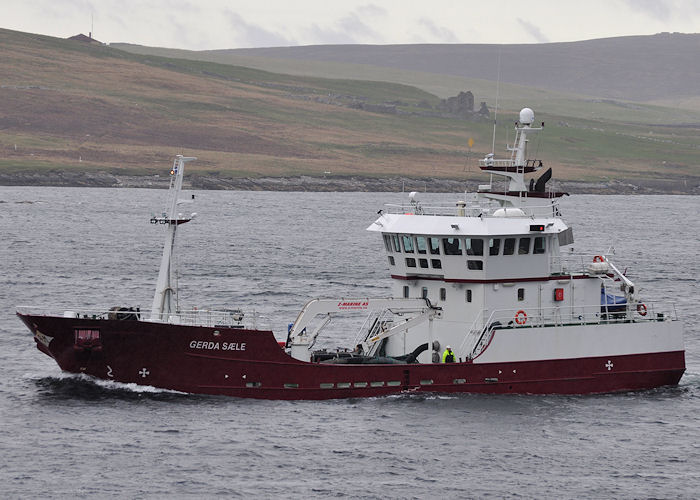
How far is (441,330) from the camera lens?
40.6 m

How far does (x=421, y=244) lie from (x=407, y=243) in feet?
1.88

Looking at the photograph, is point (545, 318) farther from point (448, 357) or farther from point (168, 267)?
point (168, 267)

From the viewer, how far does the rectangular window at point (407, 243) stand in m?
40.4

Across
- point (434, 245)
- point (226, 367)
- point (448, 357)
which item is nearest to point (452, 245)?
point (434, 245)

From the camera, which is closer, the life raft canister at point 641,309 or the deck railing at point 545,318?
the deck railing at point 545,318

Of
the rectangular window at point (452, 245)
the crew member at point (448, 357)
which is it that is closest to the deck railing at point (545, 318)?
the crew member at point (448, 357)

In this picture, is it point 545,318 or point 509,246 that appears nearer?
point 509,246

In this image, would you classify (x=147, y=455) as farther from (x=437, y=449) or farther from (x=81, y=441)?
(x=437, y=449)

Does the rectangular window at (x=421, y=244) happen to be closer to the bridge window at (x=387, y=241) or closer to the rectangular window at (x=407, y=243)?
the rectangular window at (x=407, y=243)

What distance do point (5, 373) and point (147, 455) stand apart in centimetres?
1193

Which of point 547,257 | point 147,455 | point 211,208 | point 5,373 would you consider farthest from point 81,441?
point 211,208

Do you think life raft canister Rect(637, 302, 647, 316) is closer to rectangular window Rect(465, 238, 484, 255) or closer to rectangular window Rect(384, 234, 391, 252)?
rectangular window Rect(465, 238, 484, 255)

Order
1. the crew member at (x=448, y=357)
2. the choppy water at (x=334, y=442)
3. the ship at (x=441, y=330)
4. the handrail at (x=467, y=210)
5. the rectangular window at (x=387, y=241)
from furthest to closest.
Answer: the rectangular window at (x=387, y=241) < the handrail at (x=467, y=210) < the crew member at (x=448, y=357) < the ship at (x=441, y=330) < the choppy water at (x=334, y=442)

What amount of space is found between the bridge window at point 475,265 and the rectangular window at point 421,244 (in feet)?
5.05
